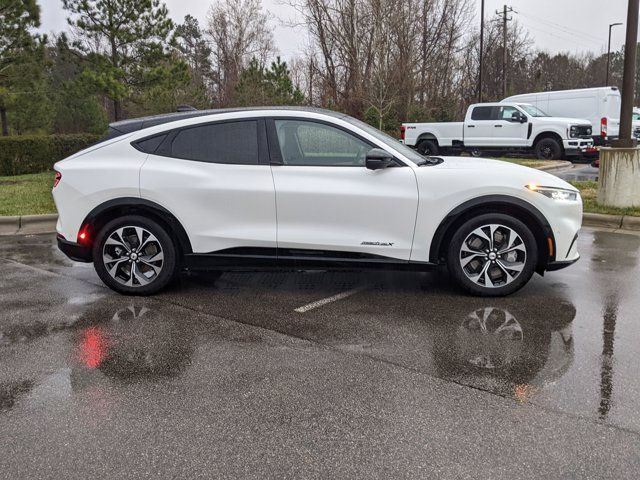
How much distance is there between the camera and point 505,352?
3.97m

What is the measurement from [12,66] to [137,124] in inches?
754

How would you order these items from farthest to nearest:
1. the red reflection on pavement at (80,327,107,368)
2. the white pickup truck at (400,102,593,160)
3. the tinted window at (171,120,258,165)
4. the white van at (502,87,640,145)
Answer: the white van at (502,87,640,145)
the white pickup truck at (400,102,593,160)
the tinted window at (171,120,258,165)
the red reflection on pavement at (80,327,107,368)

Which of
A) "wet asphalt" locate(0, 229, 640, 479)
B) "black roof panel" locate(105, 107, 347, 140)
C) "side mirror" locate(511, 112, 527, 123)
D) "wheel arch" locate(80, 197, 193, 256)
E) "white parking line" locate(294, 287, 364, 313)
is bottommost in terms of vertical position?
"wet asphalt" locate(0, 229, 640, 479)

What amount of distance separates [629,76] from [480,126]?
11.3 m

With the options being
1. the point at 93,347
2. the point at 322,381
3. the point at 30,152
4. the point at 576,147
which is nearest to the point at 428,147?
the point at 576,147

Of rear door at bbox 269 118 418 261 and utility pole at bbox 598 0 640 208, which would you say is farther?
utility pole at bbox 598 0 640 208

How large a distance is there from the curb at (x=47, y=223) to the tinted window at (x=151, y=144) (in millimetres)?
4426

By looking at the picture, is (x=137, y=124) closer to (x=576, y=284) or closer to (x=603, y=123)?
(x=576, y=284)

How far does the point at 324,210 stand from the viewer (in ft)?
16.7

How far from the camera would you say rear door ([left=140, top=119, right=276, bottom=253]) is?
17.0 feet

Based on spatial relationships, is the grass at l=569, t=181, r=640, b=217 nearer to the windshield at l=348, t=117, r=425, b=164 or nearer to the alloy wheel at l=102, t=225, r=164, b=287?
the windshield at l=348, t=117, r=425, b=164

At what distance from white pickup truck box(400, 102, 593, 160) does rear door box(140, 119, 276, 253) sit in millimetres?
16115

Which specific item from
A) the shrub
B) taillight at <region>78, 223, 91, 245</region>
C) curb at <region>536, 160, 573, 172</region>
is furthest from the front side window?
the shrub

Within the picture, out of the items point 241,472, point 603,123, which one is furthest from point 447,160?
point 603,123
